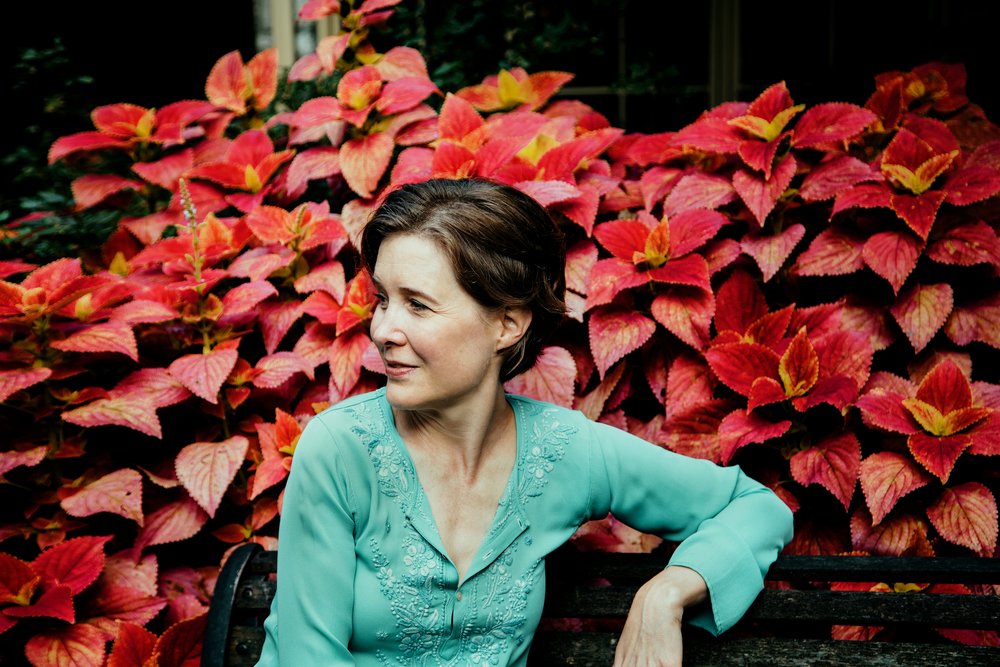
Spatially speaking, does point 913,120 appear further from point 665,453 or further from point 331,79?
point 331,79

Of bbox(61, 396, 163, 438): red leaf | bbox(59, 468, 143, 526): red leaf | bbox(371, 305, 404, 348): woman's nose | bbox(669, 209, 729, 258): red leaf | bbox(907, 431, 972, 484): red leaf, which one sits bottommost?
bbox(59, 468, 143, 526): red leaf

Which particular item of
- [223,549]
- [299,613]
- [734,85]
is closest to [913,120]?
[734,85]

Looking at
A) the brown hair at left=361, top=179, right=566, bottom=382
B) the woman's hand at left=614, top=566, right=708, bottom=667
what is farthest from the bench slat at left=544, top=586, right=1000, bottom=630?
the brown hair at left=361, top=179, right=566, bottom=382

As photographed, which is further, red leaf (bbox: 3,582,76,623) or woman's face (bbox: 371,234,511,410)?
red leaf (bbox: 3,582,76,623)

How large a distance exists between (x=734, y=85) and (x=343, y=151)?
2.24 meters

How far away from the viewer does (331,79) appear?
3033 millimetres

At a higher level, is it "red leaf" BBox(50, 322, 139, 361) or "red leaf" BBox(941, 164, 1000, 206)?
"red leaf" BBox(941, 164, 1000, 206)

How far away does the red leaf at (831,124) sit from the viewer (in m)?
2.24

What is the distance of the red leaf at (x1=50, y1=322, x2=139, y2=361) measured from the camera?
206 centimetres

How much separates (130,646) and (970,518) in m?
1.83

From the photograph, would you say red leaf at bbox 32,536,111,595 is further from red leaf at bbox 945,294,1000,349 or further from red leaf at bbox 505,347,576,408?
red leaf at bbox 945,294,1000,349

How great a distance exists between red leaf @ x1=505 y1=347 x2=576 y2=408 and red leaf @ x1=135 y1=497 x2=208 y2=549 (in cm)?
83

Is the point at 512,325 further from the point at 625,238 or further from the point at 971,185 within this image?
the point at 971,185

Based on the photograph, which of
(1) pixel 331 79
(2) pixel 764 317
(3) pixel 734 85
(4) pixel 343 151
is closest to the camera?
(2) pixel 764 317
